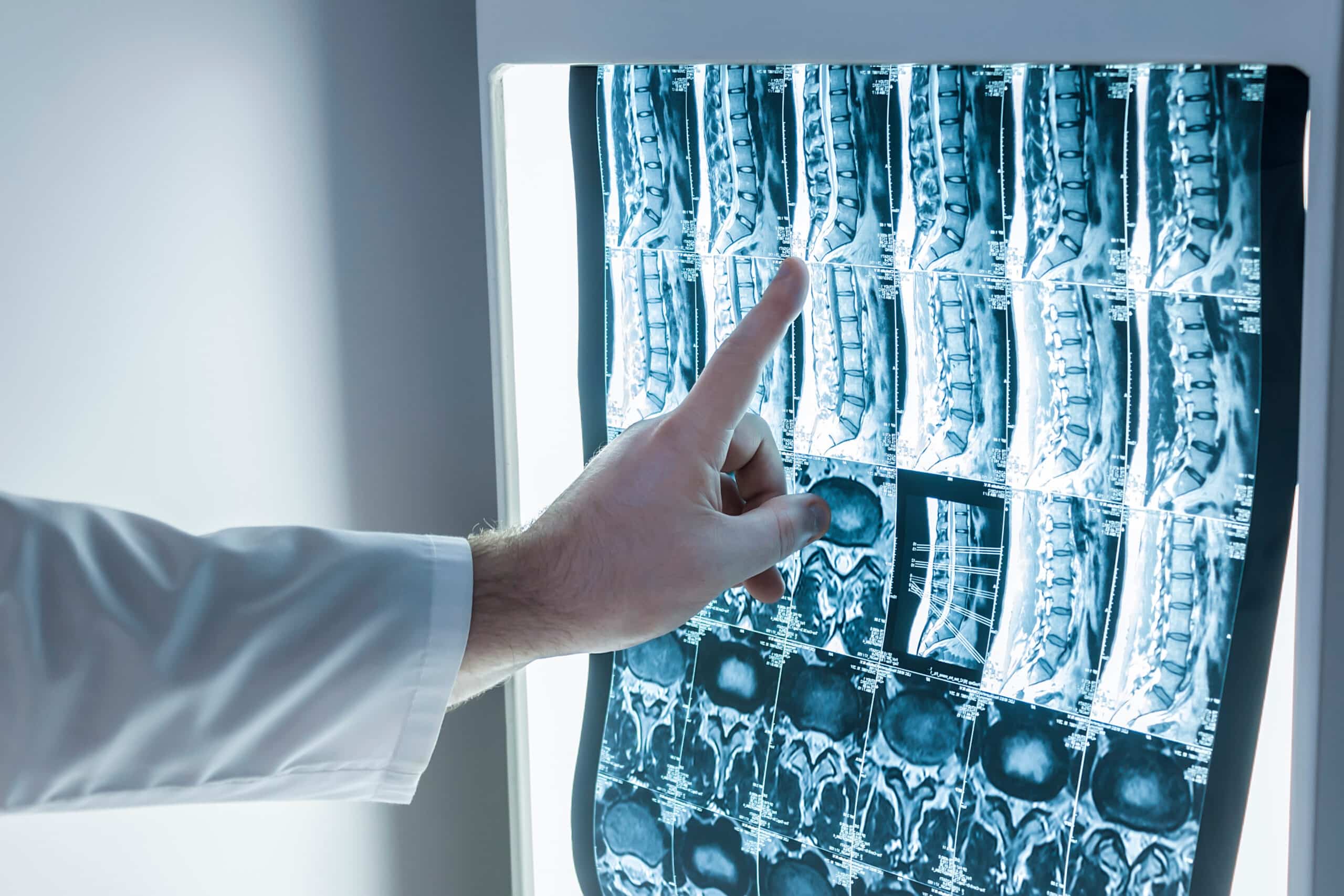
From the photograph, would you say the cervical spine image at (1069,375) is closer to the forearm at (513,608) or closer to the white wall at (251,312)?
the forearm at (513,608)

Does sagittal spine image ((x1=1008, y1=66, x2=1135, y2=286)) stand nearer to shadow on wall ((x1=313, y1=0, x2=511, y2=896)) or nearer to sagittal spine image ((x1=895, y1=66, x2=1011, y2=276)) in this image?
sagittal spine image ((x1=895, y1=66, x2=1011, y2=276))

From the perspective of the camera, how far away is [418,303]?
1.21m

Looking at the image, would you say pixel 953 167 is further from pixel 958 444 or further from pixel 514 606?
pixel 514 606

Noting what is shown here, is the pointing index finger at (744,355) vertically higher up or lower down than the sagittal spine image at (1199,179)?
lower down

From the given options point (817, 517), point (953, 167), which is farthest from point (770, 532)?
point (953, 167)

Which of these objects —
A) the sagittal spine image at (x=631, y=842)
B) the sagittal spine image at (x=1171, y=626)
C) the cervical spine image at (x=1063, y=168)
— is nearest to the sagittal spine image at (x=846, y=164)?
the cervical spine image at (x=1063, y=168)

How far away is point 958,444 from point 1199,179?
0.22m

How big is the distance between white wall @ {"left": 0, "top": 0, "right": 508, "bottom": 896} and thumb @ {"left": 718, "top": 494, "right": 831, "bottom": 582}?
522 millimetres

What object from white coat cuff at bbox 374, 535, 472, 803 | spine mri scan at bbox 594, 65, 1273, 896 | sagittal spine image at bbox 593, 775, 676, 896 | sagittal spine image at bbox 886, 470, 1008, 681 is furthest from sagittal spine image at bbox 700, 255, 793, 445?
sagittal spine image at bbox 593, 775, 676, 896

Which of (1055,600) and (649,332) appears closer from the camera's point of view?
(1055,600)

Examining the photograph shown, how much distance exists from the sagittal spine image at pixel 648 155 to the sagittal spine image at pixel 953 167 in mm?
181

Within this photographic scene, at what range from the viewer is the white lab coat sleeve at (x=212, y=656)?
0.75 metres

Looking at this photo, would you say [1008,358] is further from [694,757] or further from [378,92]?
[378,92]

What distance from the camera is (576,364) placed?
98 centimetres
